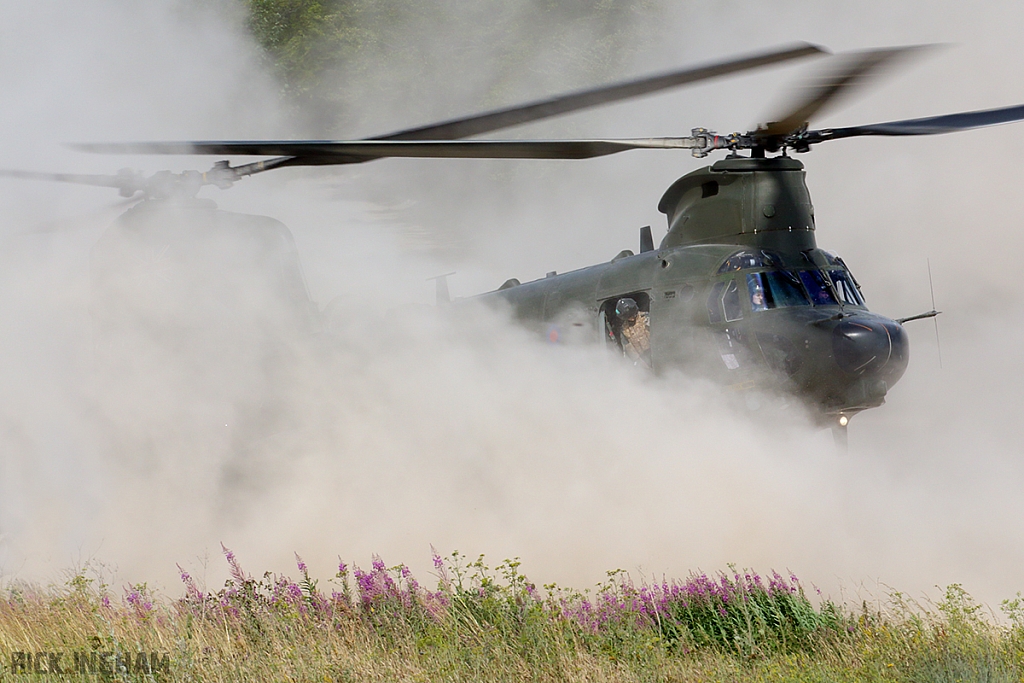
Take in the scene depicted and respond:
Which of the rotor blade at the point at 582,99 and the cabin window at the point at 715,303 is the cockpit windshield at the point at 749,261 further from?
the rotor blade at the point at 582,99

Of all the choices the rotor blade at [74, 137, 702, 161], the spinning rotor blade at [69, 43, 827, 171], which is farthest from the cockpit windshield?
the spinning rotor blade at [69, 43, 827, 171]

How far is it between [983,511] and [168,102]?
26.3m

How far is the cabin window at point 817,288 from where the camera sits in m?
7.66

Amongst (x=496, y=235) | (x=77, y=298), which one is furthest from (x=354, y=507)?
(x=496, y=235)

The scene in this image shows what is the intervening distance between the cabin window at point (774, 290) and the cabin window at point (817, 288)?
0.06 m

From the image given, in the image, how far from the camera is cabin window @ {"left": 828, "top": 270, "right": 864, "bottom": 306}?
7.86 m

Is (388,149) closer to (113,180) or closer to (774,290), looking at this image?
(774,290)

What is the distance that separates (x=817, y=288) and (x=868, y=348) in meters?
0.70

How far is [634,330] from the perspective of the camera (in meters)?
8.46

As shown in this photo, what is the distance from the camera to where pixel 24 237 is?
11.1 meters

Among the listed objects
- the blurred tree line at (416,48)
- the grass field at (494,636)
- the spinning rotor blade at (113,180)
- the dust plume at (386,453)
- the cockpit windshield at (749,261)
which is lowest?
the grass field at (494,636)

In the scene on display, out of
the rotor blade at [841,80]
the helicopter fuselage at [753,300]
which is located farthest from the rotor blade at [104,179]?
the rotor blade at [841,80]

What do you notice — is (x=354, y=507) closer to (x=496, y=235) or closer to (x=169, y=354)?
(x=169, y=354)

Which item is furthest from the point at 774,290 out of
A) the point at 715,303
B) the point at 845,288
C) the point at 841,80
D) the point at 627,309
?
the point at 841,80
